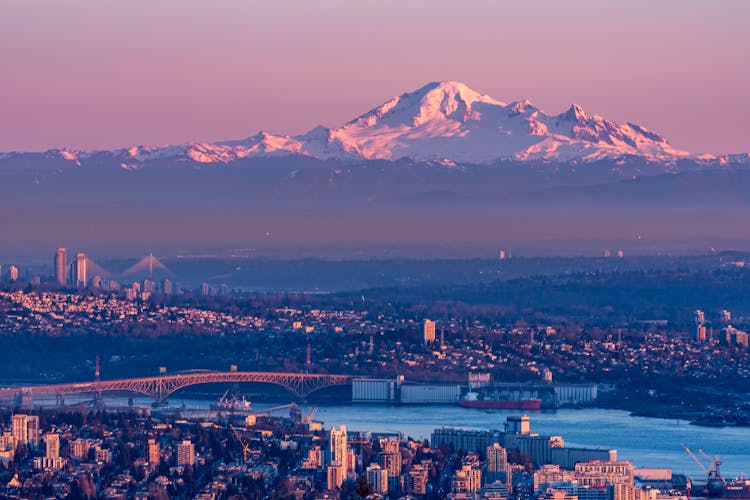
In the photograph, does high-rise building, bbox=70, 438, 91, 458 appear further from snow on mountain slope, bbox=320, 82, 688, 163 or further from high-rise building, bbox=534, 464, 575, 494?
snow on mountain slope, bbox=320, 82, 688, 163

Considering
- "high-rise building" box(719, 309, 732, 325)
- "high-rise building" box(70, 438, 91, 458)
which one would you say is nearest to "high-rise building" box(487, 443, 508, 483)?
"high-rise building" box(70, 438, 91, 458)

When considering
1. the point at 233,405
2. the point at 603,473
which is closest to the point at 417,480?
the point at 603,473

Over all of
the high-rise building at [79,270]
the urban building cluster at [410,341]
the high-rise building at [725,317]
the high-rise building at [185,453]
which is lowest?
the high-rise building at [185,453]

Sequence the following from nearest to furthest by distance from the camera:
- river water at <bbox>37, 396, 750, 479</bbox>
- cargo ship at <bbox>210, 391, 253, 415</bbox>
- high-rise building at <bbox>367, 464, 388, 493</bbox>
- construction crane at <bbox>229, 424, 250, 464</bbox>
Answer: high-rise building at <bbox>367, 464, 388, 493</bbox>
construction crane at <bbox>229, 424, 250, 464</bbox>
river water at <bbox>37, 396, 750, 479</bbox>
cargo ship at <bbox>210, 391, 253, 415</bbox>

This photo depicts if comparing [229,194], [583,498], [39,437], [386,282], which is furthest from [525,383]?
[229,194]

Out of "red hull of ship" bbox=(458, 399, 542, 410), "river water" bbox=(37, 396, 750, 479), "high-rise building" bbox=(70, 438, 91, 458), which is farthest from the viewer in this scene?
"red hull of ship" bbox=(458, 399, 542, 410)

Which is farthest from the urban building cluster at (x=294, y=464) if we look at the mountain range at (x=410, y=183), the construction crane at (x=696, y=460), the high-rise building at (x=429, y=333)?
the mountain range at (x=410, y=183)

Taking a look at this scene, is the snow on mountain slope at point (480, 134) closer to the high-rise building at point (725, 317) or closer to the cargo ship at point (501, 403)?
the high-rise building at point (725, 317)

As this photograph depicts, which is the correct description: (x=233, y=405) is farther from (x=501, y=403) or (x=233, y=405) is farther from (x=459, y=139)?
(x=459, y=139)
